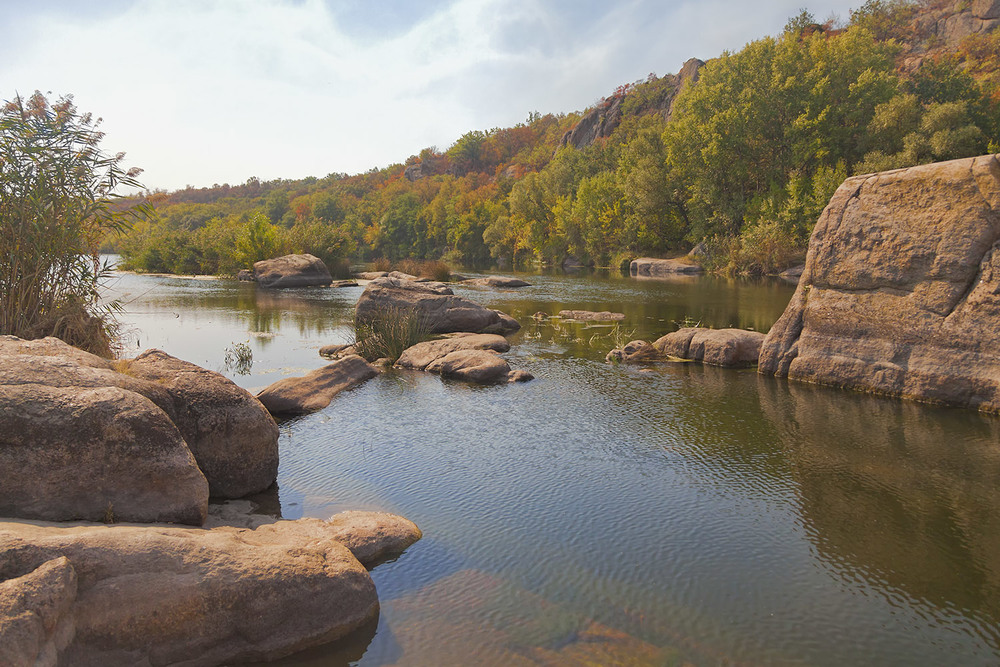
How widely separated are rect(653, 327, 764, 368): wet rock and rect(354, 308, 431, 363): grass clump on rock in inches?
252

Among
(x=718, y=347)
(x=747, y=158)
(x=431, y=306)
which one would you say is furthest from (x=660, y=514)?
(x=747, y=158)

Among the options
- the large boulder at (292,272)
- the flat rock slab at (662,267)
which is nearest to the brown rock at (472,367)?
the large boulder at (292,272)

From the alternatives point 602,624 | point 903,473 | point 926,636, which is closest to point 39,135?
point 602,624

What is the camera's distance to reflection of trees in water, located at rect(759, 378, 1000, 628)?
19.0 ft

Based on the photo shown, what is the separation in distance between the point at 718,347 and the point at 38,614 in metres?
13.5

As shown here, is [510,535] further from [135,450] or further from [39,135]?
[39,135]

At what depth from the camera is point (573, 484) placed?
7875mm

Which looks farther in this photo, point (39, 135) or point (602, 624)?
point (39, 135)

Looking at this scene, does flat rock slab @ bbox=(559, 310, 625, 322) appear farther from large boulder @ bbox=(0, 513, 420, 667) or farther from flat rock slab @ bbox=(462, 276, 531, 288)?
large boulder @ bbox=(0, 513, 420, 667)

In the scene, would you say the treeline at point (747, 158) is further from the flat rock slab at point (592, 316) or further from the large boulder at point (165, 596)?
the large boulder at point (165, 596)

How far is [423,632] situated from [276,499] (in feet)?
10.7

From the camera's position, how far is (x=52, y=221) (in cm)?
888

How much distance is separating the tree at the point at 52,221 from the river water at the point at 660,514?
3703 millimetres

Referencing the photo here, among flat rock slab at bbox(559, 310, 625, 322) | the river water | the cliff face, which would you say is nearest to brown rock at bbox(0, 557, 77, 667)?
the river water
